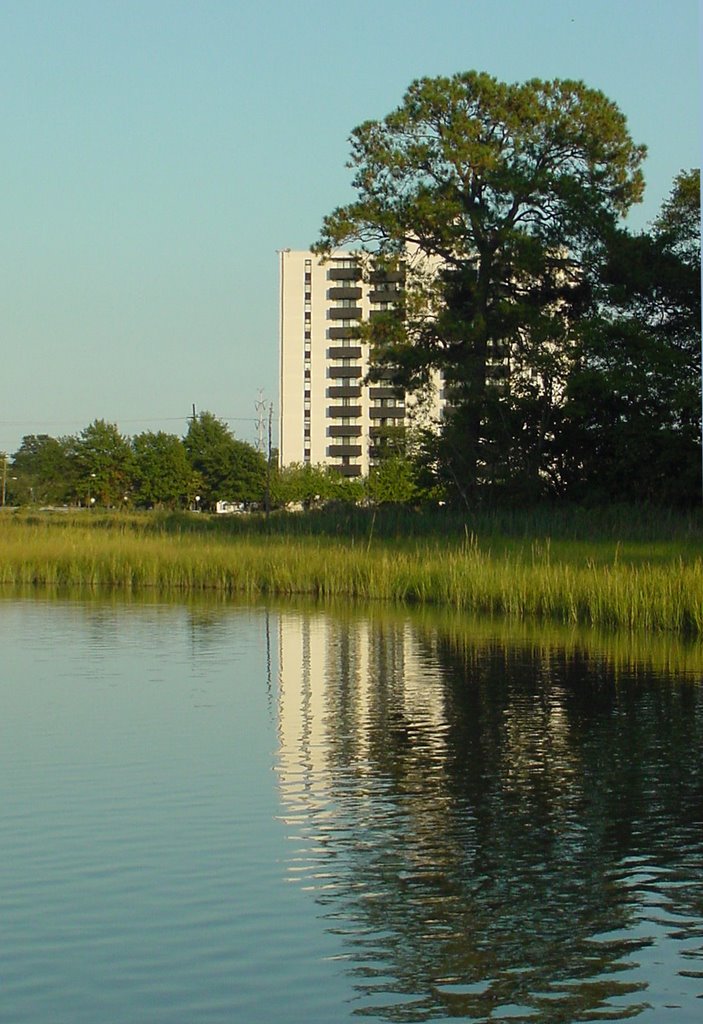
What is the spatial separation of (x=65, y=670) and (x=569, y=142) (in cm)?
2929

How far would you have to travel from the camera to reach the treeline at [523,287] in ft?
128

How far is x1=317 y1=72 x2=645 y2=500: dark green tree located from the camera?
39.8 meters

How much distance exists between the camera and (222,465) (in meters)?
96.1

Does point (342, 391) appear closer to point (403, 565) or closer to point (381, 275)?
point (381, 275)

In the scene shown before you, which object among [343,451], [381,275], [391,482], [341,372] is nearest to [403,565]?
[381,275]

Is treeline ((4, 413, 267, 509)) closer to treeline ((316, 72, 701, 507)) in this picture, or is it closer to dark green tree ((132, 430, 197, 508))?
dark green tree ((132, 430, 197, 508))

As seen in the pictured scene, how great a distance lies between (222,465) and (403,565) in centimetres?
7168

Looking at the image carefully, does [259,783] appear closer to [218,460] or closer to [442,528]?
[442,528]

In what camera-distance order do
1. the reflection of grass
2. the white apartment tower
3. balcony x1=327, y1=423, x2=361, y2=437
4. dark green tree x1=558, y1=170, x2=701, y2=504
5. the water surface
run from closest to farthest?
the water surface, the reflection of grass, dark green tree x1=558, y1=170, x2=701, y2=504, the white apartment tower, balcony x1=327, y1=423, x2=361, y2=437

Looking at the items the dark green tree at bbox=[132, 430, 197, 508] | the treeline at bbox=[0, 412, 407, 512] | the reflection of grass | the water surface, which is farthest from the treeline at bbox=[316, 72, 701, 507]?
the dark green tree at bbox=[132, 430, 197, 508]

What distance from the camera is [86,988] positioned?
5621 mm

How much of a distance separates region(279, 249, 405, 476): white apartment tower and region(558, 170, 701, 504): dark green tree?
8684 centimetres

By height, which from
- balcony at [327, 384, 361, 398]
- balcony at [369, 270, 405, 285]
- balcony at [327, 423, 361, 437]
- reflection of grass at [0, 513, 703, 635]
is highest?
balcony at [327, 384, 361, 398]

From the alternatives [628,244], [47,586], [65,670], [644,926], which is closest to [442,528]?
[47,586]
